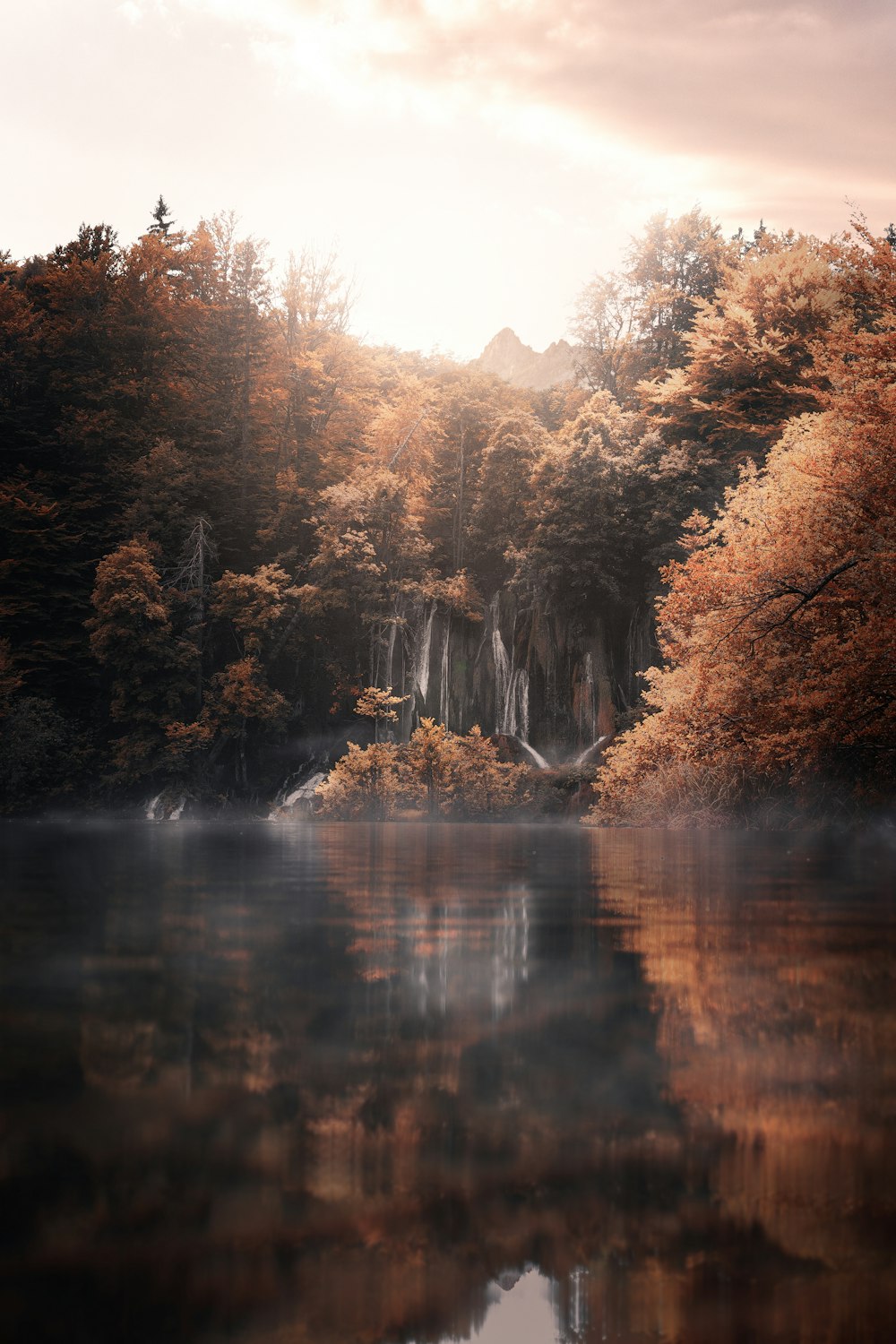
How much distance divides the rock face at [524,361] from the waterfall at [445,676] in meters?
84.6

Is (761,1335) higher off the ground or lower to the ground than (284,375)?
lower

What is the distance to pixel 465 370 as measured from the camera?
42.2m

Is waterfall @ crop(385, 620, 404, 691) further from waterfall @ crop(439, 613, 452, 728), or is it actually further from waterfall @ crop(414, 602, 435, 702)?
waterfall @ crop(439, 613, 452, 728)

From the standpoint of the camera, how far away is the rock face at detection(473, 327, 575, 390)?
388 feet

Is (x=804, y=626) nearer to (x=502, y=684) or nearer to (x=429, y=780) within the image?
(x=429, y=780)

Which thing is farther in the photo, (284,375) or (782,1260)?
(284,375)

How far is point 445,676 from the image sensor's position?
1352 inches

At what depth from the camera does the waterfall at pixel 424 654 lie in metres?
34.3

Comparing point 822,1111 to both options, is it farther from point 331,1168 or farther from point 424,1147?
point 331,1168

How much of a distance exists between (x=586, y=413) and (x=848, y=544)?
1953cm

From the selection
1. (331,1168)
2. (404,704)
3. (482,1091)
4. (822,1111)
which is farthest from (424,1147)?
(404,704)

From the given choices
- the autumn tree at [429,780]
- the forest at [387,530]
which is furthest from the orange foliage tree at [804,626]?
the autumn tree at [429,780]

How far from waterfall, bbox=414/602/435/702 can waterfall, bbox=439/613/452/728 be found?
1.51ft

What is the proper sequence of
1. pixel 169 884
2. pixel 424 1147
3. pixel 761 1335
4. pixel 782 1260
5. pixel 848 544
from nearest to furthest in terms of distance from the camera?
1. pixel 761 1335
2. pixel 782 1260
3. pixel 424 1147
4. pixel 169 884
5. pixel 848 544
